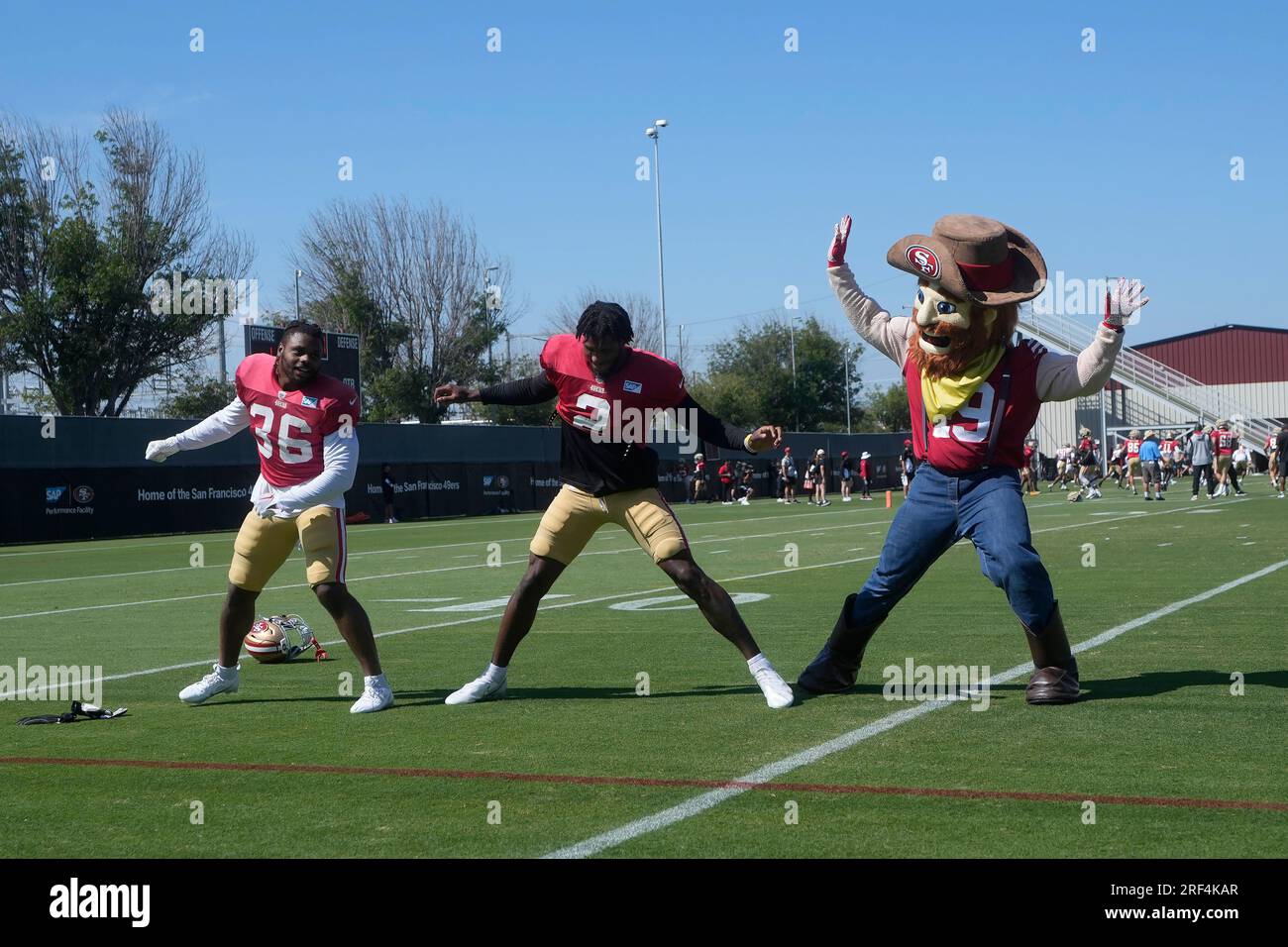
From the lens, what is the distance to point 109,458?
33156 mm

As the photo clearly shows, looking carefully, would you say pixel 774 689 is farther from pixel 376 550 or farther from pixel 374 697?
pixel 376 550

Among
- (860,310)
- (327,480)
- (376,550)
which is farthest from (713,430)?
(376,550)

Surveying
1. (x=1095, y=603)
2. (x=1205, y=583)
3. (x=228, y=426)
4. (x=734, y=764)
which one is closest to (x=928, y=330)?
(x=734, y=764)

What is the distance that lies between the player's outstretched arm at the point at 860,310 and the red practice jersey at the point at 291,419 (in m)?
2.61

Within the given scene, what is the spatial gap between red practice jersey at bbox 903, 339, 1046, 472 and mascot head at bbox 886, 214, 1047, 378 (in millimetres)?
158

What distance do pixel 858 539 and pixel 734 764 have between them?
684 inches

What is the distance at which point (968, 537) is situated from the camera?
7051mm

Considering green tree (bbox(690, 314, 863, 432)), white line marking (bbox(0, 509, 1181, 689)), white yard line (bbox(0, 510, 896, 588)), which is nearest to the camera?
white line marking (bbox(0, 509, 1181, 689))

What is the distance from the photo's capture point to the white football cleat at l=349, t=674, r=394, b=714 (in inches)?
285

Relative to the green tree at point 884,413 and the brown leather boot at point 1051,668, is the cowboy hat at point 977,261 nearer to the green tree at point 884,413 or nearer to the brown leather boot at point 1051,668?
the brown leather boot at point 1051,668

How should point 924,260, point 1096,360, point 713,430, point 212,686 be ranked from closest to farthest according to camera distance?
point 1096,360, point 924,260, point 713,430, point 212,686

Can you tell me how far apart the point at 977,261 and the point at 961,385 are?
1.97ft

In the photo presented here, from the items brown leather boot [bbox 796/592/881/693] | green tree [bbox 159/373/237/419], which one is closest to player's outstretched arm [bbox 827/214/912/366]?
brown leather boot [bbox 796/592/881/693]

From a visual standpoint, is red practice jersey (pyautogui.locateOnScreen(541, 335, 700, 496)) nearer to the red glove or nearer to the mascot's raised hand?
the red glove
